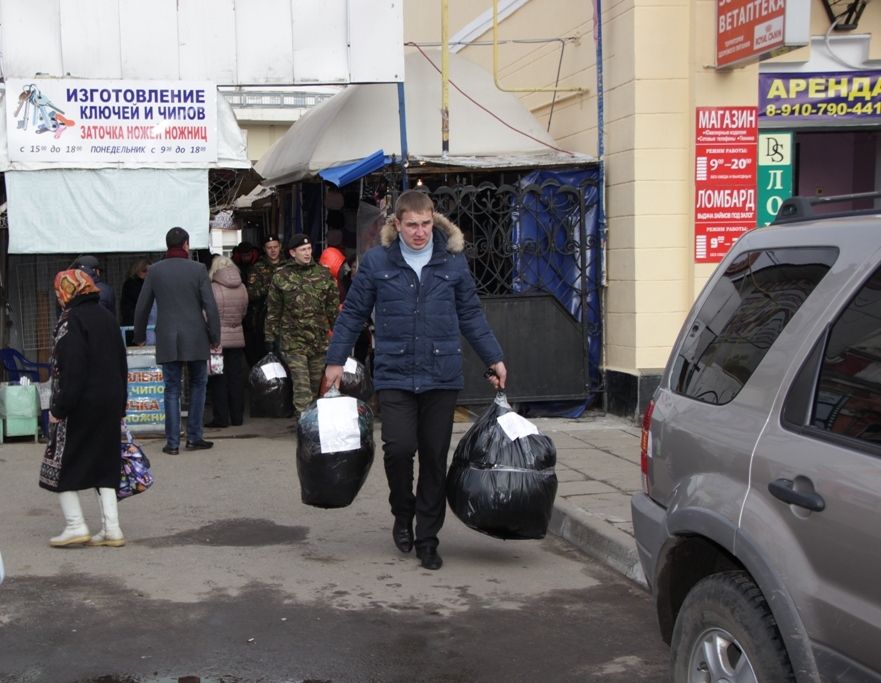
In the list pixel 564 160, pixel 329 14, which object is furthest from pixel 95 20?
pixel 564 160

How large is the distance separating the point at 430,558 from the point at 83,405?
7.03ft

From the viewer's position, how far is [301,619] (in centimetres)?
553

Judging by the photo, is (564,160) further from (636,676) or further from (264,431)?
(636,676)

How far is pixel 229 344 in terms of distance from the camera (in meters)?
11.2

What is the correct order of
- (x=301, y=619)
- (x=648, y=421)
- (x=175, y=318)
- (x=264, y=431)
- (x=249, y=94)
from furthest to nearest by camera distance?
(x=249, y=94) < (x=264, y=431) < (x=175, y=318) < (x=301, y=619) < (x=648, y=421)

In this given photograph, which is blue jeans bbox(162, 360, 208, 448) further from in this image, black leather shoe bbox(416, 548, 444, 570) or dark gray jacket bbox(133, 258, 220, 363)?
black leather shoe bbox(416, 548, 444, 570)

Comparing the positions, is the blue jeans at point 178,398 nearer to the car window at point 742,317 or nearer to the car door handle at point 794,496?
the car window at point 742,317

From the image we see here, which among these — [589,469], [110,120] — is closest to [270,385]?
[110,120]

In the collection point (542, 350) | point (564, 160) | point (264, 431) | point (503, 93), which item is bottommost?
point (264, 431)

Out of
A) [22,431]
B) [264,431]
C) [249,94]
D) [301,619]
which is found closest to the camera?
[301,619]

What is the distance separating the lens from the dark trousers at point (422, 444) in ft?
20.6

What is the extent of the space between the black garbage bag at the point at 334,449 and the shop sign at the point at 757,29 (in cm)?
493

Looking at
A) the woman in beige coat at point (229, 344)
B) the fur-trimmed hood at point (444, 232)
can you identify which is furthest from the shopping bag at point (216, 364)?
the fur-trimmed hood at point (444, 232)

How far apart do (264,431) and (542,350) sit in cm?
280
